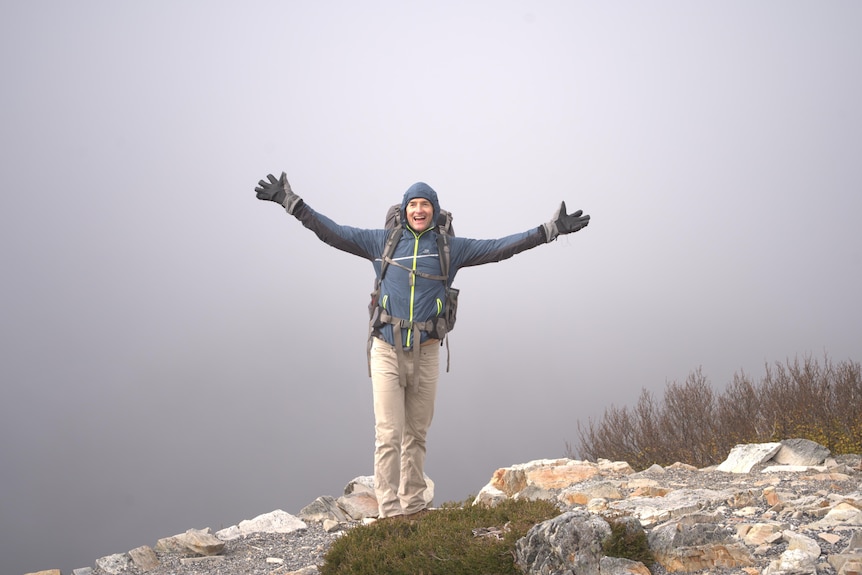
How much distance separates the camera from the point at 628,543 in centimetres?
570

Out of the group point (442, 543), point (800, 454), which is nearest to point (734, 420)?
point (800, 454)

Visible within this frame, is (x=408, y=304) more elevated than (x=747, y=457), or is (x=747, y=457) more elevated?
(x=408, y=304)

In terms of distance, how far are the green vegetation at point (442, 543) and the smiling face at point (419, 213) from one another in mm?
2480

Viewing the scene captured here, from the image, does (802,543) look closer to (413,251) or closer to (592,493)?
(592,493)

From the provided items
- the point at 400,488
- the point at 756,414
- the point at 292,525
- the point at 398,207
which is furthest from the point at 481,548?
the point at 756,414

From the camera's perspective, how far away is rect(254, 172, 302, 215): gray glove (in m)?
7.60

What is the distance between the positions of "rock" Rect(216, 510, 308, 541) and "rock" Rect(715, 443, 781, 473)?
5865 millimetres

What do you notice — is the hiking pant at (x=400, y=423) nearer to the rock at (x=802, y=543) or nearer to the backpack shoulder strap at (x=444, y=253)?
the backpack shoulder strap at (x=444, y=253)

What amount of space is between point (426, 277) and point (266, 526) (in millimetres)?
4457

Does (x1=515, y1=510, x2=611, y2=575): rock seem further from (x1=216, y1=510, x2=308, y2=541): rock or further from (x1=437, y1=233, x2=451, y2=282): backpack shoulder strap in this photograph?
(x1=216, y1=510, x2=308, y2=541): rock

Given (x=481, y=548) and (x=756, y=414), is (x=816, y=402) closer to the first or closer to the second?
(x=756, y=414)

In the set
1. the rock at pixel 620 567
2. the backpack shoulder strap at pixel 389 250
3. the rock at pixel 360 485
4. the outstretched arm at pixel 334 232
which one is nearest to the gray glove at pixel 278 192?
the outstretched arm at pixel 334 232

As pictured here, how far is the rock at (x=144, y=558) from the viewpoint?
8859mm

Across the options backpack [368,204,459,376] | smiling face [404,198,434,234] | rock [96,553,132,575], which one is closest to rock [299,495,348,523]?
rock [96,553,132,575]
